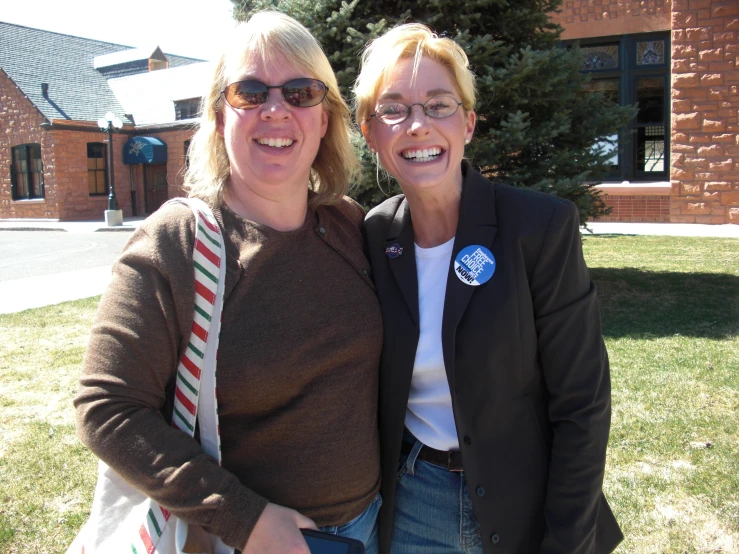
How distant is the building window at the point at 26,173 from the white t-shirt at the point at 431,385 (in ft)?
94.0

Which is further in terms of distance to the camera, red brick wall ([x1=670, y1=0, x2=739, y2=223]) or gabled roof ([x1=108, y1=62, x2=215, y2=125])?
gabled roof ([x1=108, y1=62, x2=215, y2=125])

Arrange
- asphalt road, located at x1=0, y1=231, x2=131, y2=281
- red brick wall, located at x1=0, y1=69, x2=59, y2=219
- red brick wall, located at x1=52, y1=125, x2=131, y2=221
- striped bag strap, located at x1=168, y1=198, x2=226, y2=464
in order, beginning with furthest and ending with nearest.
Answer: red brick wall, located at x1=0, y1=69, x2=59, y2=219, red brick wall, located at x1=52, y1=125, x2=131, y2=221, asphalt road, located at x1=0, y1=231, x2=131, y2=281, striped bag strap, located at x1=168, y1=198, x2=226, y2=464

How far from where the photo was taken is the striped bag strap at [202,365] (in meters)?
1.58

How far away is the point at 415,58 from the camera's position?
208 centimetres

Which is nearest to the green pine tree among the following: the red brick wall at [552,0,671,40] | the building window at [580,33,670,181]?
the red brick wall at [552,0,671,40]

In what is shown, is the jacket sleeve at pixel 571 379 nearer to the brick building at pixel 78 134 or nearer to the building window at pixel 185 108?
the brick building at pixel 78 134

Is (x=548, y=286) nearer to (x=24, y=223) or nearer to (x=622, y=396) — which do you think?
(x=622, y=396)

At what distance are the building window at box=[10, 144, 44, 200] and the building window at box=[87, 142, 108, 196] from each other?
1.89 m

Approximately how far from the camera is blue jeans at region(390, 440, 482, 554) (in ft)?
6.48

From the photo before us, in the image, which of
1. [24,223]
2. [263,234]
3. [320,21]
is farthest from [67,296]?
[24,223]

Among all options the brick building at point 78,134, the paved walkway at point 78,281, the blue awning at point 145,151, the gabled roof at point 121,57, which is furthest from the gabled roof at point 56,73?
the paved walkway at point 78,281

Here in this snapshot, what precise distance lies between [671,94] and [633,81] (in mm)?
1753

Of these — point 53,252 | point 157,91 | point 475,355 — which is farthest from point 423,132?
point 157,91

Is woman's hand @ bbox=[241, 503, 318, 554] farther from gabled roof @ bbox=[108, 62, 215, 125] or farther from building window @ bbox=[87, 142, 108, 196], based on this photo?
building window @ bbox=[87, 142, 108, 196]
